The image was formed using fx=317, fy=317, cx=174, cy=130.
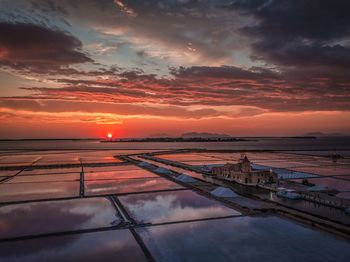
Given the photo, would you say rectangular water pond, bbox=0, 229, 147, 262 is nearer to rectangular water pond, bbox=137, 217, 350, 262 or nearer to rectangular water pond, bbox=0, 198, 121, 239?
rectangular water pond, bbox=137, 217, 350, 262

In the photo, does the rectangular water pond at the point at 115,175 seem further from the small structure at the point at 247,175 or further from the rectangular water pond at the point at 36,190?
the small structure at the point at 247,175

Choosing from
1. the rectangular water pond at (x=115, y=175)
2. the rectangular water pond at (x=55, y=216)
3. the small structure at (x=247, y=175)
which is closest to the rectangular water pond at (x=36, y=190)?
the rectangular water pond at (x=55, y=216)

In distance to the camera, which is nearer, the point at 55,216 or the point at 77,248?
the point at 77,248

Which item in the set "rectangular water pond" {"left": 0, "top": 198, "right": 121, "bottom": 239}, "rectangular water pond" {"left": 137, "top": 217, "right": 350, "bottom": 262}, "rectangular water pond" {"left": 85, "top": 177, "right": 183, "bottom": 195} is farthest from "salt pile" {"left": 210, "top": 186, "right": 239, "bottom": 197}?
"rectangular water pond" {"left": 0, "top": 198, "right": 121, "bottom": 239}

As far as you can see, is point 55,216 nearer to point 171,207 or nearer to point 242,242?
point 171,207

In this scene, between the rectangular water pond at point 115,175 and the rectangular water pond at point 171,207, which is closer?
the rectangular water pond at point 171,207

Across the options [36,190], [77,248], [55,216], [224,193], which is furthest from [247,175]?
[77,248]
